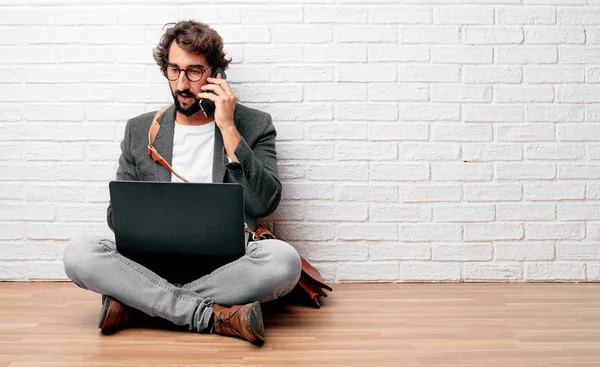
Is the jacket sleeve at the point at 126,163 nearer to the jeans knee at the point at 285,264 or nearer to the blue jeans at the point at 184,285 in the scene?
the blue jeans at the point at 184,285

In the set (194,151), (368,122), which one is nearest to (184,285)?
A: (194,151)

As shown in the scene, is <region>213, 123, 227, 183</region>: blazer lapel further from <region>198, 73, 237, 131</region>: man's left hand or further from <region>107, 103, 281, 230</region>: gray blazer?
<region>198, 73, 237, 131</region>: man's left hand

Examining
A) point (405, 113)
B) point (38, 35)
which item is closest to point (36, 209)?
point (38, 35)

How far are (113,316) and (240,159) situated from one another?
2.36 feet

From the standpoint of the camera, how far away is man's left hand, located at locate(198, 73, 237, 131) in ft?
7.85

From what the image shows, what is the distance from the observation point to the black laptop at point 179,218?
2.02m

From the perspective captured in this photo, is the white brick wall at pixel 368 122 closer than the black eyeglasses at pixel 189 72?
No

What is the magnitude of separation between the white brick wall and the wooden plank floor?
0.24 metres

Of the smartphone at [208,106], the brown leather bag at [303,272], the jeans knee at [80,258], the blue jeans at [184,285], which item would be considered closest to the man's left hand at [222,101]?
the smartphone at [208,106]

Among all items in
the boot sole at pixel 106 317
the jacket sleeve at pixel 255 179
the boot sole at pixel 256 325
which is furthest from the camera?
the jacket sleeve at pixel 255 179

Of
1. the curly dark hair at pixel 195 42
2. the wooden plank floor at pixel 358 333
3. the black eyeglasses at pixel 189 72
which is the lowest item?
the wooden plank floor at pixel 358 333

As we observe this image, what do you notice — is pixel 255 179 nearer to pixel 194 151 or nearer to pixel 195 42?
pixel 194 151

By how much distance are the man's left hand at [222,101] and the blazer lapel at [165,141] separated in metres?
0.21

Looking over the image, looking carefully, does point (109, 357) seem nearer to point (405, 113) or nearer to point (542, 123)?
point (405, 113)
